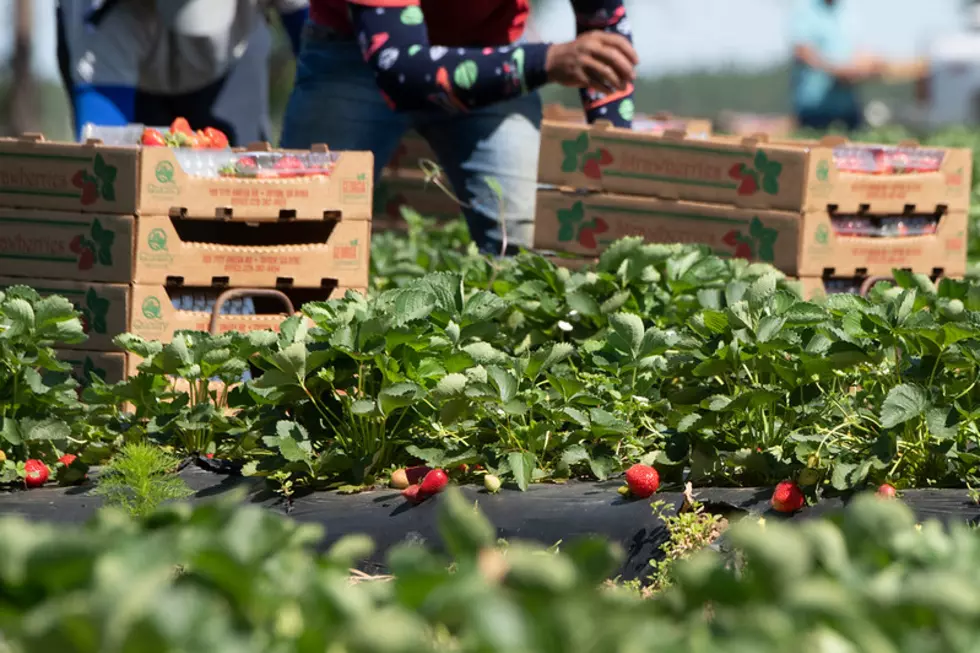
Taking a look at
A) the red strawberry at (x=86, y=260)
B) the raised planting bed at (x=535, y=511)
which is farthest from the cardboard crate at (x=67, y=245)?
the raised planting bed at (x=535, y=511)

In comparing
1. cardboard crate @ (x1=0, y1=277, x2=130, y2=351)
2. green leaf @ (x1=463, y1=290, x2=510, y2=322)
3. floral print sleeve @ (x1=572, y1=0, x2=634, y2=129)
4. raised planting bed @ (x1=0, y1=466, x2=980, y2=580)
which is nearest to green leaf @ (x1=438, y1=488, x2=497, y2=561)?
raised planting bed @ (x1=0, y1=466, x2=980, y2=580)

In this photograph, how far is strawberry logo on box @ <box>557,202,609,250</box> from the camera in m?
4.45

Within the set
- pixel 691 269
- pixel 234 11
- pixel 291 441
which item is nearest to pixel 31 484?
pixel 291 441

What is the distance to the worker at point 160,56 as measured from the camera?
5129mm

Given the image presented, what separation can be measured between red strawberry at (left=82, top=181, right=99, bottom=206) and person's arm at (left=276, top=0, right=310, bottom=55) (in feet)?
6.09

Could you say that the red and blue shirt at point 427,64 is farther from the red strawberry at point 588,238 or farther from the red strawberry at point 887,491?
the red strawberry at point 887,491

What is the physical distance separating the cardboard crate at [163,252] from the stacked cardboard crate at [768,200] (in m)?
0.88

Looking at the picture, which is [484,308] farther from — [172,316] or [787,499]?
[172,316]

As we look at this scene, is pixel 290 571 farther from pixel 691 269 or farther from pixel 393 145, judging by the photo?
pixel 393 145

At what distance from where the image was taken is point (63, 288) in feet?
12.0

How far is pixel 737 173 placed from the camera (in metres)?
4.24

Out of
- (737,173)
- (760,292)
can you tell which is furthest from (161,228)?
(737,173)

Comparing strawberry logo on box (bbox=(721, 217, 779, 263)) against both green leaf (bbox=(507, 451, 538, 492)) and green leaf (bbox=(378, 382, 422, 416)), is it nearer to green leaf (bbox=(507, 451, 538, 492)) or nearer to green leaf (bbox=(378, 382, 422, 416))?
green leaf (bbox=(507, 451, 538, 492))

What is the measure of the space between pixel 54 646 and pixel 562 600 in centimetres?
43
